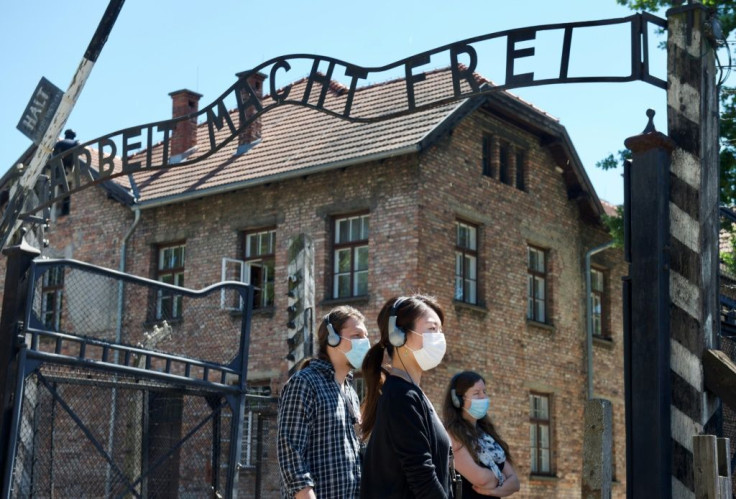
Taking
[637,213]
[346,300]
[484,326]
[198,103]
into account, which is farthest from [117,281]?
[198,103]

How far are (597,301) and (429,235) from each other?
6.93m

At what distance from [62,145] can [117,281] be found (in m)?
15.4

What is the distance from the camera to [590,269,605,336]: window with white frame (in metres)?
25.0

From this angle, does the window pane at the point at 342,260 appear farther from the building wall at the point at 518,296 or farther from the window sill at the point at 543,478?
the window sill at the point at 543,478

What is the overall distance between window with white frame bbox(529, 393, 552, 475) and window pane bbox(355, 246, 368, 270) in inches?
187

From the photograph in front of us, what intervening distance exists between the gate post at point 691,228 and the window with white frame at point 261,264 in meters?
16.0

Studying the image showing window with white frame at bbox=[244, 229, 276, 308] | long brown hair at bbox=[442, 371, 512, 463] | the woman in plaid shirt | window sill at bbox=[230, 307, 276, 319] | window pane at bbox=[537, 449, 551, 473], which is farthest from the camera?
window pane at bbox=[537, 449, 551, 473]

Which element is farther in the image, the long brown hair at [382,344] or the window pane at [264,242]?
the window pane at [264,242]

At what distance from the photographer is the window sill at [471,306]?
20181 millimetres

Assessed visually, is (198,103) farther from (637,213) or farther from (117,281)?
(637,213)

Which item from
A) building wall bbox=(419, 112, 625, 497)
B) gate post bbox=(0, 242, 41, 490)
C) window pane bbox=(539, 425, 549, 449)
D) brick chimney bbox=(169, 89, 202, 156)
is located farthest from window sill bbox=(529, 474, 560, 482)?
gate post bbox=(0, 242, 41, 490)

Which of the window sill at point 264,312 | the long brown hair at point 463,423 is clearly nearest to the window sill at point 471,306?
the window sill at point 264,312

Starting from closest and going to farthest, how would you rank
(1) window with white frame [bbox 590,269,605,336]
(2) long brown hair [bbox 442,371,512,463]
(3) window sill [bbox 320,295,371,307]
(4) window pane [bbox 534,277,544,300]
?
1. (2) long brown hair [bbox 442,371,512,463]
2. (3) window sill [bbox 320,295,371,307]
3. (4) window pane [bbox 534,277,544,300]
4. (1) window with white frame [bbox 590,269,605,336]

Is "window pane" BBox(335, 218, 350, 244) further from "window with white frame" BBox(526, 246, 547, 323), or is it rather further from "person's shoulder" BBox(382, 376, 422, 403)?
"person's shoulder" BBox(382, 376, 422, 403)
